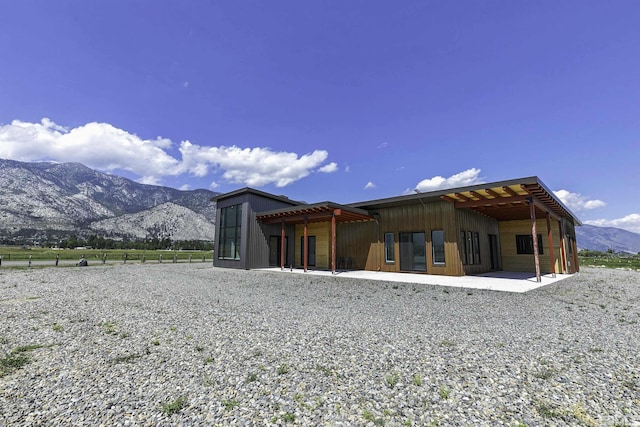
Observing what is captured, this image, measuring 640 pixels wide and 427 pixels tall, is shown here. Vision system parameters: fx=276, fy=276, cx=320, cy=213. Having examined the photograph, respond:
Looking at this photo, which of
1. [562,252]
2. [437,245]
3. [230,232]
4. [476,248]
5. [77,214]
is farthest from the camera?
[77,214]

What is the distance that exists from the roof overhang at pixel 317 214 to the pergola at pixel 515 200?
4569 millimetres

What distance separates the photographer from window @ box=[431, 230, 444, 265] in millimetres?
13289

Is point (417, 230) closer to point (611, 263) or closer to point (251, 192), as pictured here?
point (251, 192)

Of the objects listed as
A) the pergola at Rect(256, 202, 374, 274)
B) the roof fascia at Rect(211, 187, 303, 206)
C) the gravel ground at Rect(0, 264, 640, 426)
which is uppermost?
the roof fascia at Rect(211, 187, 303, 206)

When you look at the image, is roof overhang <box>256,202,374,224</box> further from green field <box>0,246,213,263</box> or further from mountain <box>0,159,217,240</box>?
mountain <box>0,159,217,240</box>

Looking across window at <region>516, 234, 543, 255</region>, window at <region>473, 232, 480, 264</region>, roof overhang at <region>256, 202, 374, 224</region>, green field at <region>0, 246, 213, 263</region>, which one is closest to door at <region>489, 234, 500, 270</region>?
window at <region>516, 234, 543, 255</region>

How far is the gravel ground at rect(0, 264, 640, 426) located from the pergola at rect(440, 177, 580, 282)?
14.5 feet

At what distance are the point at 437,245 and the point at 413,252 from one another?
1.33 meters

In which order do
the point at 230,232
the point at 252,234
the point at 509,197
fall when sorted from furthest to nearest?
the point at 230,232 → the point at 252,234 → the point at 509,197

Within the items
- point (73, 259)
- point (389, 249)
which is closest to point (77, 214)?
point (73, 259)

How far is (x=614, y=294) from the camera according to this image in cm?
879

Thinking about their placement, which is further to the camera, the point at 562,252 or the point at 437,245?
the point at 562,252

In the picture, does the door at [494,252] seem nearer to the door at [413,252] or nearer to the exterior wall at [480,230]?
the exterior wall at [480,230]

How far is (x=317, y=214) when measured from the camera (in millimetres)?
15445
